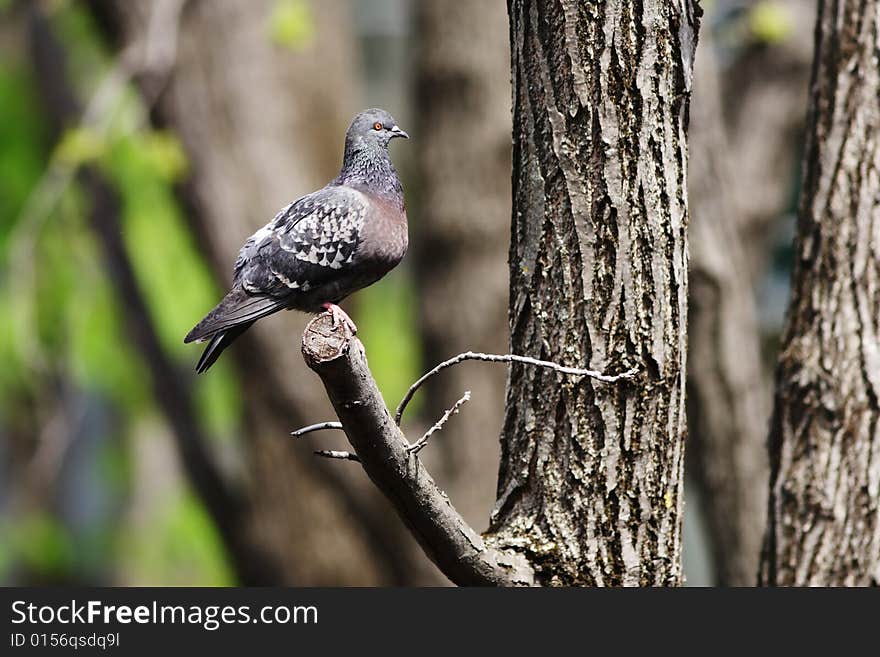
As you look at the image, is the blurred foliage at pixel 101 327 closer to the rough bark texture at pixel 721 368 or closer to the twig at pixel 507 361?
the rough bark texture at pixel 721 368

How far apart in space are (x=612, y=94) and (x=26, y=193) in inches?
315

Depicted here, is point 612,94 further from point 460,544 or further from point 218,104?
point 218,104

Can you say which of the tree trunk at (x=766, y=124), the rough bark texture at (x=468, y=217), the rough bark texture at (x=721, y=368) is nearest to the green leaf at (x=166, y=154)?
the rough bark texture at (x=468, y=217)

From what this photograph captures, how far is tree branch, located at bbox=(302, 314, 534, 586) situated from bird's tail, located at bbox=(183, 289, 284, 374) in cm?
10

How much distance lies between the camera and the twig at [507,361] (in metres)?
2.13

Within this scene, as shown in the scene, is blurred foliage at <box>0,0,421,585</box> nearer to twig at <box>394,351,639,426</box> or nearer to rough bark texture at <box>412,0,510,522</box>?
rough bark texture at <box>412,0,510,522</box>

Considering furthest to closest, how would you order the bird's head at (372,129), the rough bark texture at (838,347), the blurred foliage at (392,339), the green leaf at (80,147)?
the blurred foliage at (392,339), the green leaf at (80,147), the rough bark texture at (838,347), the bird's head at (372,129)

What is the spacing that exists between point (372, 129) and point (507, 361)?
597 millimetres

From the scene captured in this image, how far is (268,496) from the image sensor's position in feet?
19.3

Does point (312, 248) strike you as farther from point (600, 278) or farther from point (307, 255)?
point (600, 278)

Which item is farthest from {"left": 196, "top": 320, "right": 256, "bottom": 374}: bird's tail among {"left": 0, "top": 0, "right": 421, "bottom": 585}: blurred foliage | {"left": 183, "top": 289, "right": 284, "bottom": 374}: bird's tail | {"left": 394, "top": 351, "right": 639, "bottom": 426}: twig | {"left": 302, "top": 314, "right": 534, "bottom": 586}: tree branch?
{"left": 0, "top": 0, "right": 421, "bottom": 585}: blurred foliage

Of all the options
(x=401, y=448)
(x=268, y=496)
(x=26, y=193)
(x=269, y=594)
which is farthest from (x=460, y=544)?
(x=26, y=193)

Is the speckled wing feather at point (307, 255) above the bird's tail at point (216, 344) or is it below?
above

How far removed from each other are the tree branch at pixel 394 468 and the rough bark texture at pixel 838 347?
1.26 m
